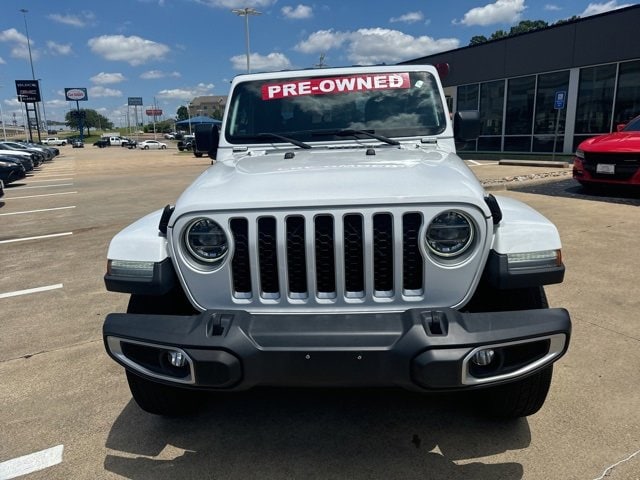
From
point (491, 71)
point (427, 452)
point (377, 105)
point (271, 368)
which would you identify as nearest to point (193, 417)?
point (271, 368)

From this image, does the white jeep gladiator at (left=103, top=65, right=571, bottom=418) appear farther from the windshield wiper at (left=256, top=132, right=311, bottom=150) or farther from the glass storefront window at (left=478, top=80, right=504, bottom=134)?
the glass storefront window at (left=478, top=80, right=504, bottom=134)

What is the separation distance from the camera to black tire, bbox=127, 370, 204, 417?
8.05 ft

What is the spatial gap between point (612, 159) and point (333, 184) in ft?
26.9

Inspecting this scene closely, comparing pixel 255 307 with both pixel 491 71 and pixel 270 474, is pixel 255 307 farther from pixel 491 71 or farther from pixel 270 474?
pixel 491 71

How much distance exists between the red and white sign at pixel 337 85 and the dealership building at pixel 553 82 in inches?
484

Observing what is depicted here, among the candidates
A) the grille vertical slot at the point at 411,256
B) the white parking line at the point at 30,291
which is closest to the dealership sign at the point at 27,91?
the white parking line at the point at 30,291

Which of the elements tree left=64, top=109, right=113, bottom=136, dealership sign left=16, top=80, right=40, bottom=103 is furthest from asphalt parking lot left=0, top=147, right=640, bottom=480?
tree left=64, top=109, right=113, bottom=136

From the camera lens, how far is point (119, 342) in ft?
6.74

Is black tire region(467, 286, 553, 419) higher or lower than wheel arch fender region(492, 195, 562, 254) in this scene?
lower

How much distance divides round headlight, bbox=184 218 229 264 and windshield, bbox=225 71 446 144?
1.44m

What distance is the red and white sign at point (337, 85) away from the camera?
3518 mm

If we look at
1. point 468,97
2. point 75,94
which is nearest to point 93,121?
point 75,94

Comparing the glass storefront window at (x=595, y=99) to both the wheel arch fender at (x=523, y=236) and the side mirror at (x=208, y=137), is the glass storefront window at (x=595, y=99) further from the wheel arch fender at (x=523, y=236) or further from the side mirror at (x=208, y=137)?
the wheel arch fender at (x=523, y=236)

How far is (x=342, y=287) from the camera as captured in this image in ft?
6.71
